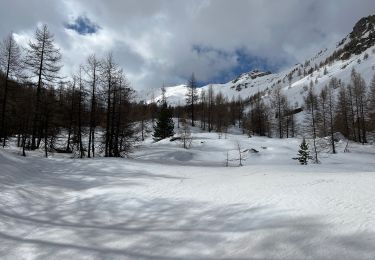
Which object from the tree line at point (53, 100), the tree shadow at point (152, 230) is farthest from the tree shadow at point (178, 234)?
the tree line at point (53, 100)

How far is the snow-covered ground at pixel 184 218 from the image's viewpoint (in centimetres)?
651

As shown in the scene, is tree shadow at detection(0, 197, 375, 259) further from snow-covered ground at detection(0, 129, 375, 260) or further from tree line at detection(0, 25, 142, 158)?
tree line at detection(0, 25, 142, 158)

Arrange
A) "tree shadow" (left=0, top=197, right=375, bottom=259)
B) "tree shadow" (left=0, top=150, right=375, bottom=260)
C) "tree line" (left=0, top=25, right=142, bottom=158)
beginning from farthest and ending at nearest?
"tree line" (left=0, top=25, right=142, bottom=158), "tree shadow" (left=0, top=150, right=375, bottom=260), "tree shadow" (left=0, top=197, right=375, bottom=259)

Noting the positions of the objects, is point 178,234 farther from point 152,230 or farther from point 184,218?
point 184,218

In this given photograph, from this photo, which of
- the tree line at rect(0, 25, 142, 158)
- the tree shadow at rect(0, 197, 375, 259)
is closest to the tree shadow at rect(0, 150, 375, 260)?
Answer: the tree shadow at rect(0, 197, 375, 259)

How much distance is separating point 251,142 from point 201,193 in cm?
3534

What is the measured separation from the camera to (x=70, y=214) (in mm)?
9977

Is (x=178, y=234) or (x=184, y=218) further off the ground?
(x=184, y=218)

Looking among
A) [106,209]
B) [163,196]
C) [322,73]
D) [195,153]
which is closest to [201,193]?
[163,196]

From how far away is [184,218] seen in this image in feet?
29.8

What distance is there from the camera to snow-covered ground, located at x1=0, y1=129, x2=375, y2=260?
6.51 metres

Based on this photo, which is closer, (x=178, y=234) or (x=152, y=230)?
(x=178, y=234)

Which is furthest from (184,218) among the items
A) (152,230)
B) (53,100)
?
(53,100)

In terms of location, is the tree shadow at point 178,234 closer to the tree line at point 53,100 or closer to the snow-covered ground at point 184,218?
the snow-covered ground at point 184,218
